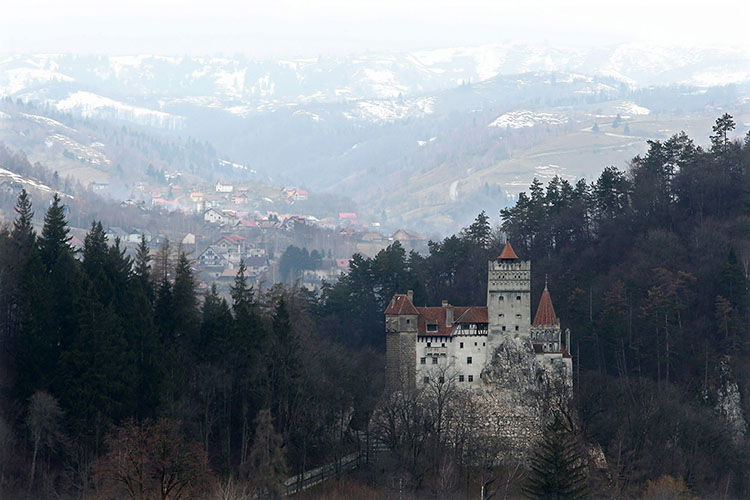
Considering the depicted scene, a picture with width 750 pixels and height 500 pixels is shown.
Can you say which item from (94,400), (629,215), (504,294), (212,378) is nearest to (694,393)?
(504,294)

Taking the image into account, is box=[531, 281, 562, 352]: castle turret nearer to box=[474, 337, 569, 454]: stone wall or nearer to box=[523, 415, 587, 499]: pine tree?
box=[474, 337, 569, 454]: stone wall

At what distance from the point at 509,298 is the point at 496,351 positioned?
8.32 ft

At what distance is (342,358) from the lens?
71.6 m

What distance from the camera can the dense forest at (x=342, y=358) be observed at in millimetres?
55281

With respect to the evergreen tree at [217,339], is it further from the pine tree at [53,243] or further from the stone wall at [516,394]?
the stone wall at [516,394]

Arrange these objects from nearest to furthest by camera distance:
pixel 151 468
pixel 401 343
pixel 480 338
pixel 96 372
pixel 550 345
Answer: pixel 151 468, pixel 96 372, pixel 550 345, pixel 480 338, pixel 401 343

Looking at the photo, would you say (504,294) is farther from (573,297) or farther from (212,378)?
(212,378)

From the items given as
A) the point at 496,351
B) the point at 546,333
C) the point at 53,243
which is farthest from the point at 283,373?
the point at 546,333

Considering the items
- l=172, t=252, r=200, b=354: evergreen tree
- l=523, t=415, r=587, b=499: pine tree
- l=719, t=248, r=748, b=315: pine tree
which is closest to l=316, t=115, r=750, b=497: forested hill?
l=719, t=248, r=748, b=315: pine tree

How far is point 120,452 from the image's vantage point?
50.5 m

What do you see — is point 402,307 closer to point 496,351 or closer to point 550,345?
point 496,351

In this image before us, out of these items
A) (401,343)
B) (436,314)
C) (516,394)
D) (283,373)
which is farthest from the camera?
(436,314)

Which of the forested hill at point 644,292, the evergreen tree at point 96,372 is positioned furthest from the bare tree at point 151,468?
the forested hill at point 644,292

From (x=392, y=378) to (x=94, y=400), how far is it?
664 inches
